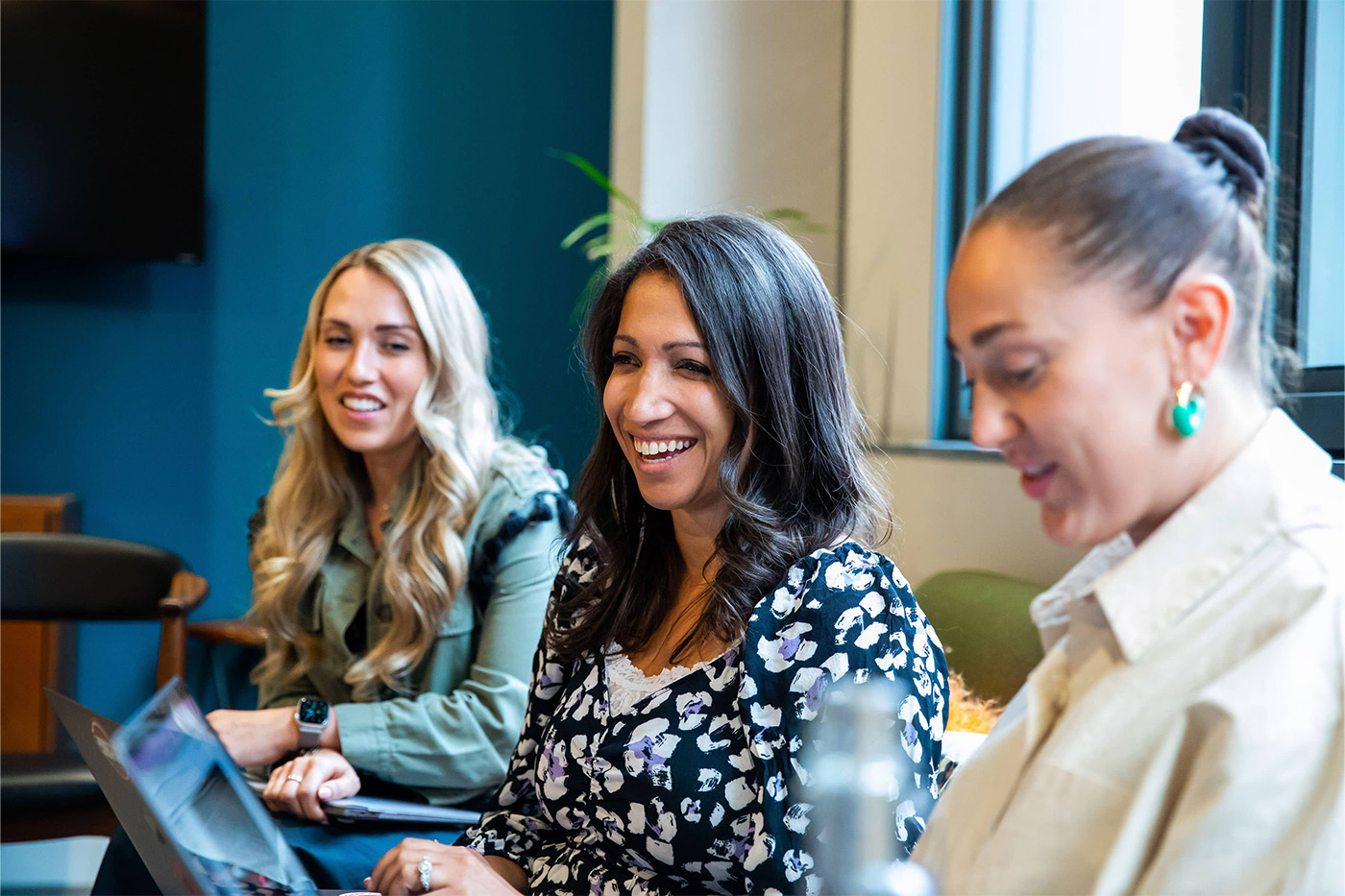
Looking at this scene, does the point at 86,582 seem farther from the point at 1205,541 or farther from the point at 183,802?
the point at 1205,541

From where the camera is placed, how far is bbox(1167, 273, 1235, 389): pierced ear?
64 centimetres

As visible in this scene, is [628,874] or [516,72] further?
[516,72]

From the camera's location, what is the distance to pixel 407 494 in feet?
6.60

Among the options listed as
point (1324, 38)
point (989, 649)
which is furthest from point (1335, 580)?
point (1324, 38)

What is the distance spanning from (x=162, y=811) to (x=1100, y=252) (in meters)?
0.81

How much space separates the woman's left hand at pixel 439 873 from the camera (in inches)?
48.4

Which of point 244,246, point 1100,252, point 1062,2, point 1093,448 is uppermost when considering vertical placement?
point 1062,2

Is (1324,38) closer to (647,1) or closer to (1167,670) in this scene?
(1167,670)

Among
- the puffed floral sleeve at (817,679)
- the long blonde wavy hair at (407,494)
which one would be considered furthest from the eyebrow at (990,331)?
the long blonde wavy hair at (407,494)

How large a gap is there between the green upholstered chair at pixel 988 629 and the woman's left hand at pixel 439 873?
34.4 inches

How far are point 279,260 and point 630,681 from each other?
2712 millimetres

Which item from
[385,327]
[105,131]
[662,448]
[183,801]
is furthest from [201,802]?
[105,131]

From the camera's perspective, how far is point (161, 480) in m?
3.57

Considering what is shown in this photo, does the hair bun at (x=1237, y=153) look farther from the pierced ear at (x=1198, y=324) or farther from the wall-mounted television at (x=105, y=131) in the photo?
the wall-mounted television at (x=105, y=131)
